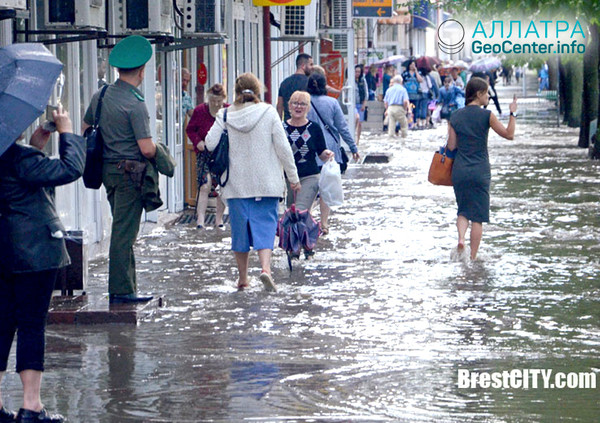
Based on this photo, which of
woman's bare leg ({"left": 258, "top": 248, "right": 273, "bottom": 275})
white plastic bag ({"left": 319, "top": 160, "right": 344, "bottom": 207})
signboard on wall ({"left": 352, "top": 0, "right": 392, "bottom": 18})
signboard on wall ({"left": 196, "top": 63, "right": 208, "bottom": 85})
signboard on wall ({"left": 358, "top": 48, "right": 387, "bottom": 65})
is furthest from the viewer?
signboard on wall ({"left": 358, "top": 48, "right": 387, "bottom": 65})

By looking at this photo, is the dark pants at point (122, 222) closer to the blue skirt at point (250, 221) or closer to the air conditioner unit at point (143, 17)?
the blue skirt at point (250, 221)

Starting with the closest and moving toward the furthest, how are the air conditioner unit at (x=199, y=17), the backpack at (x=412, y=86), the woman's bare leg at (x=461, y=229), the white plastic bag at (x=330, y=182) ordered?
1. the woman's bare leg at (x=461, y=229)
2. the white plastic bag at (x=330, y=182)
3. the air conditioner unit at (x=199, y=17)
4. the backpack at (x=412, y=86)

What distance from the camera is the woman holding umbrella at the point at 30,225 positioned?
5887 millimetres

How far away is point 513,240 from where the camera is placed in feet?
44.1

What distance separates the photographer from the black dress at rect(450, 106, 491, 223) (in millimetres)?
11812

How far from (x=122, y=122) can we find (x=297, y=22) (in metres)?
11.1

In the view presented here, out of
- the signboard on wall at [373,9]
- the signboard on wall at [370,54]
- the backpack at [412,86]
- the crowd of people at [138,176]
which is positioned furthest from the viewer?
the signboard on wall at [370,54]

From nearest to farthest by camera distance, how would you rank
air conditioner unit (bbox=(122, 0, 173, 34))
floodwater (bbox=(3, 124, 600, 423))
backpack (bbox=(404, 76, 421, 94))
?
1. floodwater (bbox=(3, 124, 600, 423))
2. air conditioner unit (bbox=(122, 0, 173, 34))
3. backpack (bbox=(404, 76, 421, 94))

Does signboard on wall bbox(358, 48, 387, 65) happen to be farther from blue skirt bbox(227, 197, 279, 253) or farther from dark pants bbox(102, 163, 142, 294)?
dark pants bbox(102, 163, 142, 294)

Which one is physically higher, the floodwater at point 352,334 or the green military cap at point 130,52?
the green military cap at point 130,52

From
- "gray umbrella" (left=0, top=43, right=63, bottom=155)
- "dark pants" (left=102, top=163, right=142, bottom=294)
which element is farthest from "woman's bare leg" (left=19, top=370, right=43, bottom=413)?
"dark pants" (left=102, top=163, right=142, bottom=294)

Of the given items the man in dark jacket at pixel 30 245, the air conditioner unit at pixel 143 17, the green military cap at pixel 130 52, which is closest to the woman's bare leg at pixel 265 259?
the green military cap at pixel 130 52

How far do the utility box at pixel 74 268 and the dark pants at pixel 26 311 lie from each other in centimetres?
313

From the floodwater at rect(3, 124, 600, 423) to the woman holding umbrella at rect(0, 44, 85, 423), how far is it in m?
0.47
